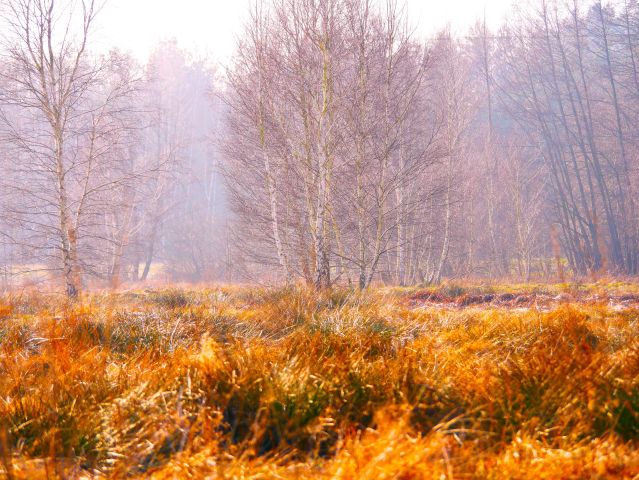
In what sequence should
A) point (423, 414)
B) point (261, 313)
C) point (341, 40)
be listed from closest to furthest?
point (423, 414), point (261, 313), point (341, 40)

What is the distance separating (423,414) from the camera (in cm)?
236

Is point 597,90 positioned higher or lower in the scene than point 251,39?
higher

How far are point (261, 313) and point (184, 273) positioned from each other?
24.0m

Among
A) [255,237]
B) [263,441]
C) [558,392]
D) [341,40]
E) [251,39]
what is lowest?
[263,441]

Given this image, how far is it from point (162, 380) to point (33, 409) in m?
0.65

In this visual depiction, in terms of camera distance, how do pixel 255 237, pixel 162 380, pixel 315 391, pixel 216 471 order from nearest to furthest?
pixel 216 471, pixel 315 391, pixel 162 380, pixel 255 237

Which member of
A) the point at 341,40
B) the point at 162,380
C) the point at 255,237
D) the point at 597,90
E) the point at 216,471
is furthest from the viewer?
the point at 597,90

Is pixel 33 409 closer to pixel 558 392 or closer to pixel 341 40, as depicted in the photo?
pixel 558 392

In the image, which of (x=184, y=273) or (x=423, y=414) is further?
(x=184, y=273)

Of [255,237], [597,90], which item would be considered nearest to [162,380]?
[255,237]

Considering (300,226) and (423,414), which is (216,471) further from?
(300,226)

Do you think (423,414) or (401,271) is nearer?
(423,414)

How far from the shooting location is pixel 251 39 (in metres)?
11.7

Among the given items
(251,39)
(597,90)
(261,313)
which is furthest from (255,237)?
(597,90)
